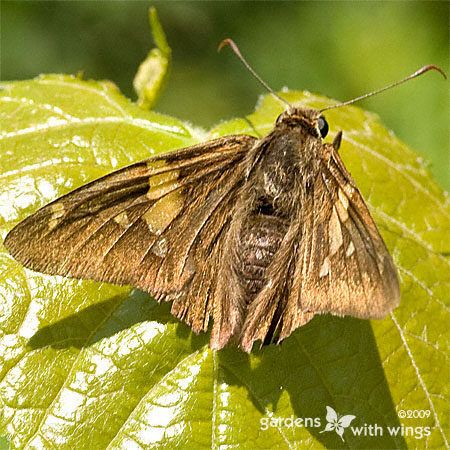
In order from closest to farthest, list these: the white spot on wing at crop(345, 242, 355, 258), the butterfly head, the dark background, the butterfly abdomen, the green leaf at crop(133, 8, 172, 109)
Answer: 1. the white spot on wing at crop(345, 242, 355, 258)
2. the butterfly abdomen
3. the butterfly head
4. the green leaf at crop(133, 8, 172, 109)
5. the dark background

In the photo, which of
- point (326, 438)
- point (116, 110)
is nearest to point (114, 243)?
point (116, 110)

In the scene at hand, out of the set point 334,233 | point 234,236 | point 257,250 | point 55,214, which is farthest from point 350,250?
point 55,214

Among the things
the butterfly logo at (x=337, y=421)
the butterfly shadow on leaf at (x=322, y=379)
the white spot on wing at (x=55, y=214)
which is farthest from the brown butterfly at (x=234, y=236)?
the butterfly logo at (x=337, y=421)

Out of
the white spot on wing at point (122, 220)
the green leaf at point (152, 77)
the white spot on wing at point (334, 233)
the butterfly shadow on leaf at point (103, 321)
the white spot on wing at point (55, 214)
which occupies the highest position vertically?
the green leaf at point (152, 77)

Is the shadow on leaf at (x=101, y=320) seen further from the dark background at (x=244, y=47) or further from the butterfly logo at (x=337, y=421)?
the dark background at (x=244, y=47)

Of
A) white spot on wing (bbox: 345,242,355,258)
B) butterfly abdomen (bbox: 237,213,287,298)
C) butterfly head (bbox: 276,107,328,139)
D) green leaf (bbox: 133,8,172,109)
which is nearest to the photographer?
white spot on wing (bbox: 345,242,355,258)

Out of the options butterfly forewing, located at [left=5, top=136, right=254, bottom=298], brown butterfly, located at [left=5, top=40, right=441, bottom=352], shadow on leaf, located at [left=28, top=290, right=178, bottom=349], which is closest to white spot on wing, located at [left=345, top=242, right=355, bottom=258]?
brown butterfly, located at [left=5, top=40, right=441, bottom=352]

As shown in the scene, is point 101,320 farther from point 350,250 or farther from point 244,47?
point 244,47

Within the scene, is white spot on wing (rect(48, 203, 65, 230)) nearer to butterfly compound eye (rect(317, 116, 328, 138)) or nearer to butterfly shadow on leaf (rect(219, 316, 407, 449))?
butterfly shadow on leaf (rect(219, 316, 407, 449))
